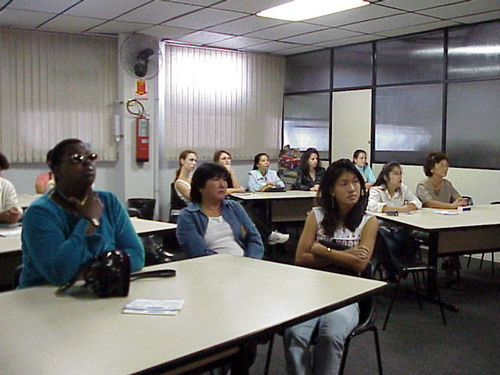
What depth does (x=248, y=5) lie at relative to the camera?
17.4ft

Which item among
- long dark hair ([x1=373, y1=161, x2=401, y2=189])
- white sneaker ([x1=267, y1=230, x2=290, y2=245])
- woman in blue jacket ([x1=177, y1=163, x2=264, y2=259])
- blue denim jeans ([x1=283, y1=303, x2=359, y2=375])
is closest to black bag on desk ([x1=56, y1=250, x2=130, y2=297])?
blue denim jeans ([x1=283, y1=303, x2=359, y2=375])

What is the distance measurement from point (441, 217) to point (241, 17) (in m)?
2.99

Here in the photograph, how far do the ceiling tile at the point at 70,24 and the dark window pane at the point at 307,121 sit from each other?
3461mm

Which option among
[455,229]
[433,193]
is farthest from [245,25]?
[455,229]

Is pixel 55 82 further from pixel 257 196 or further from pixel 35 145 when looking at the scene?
pixel 257 196

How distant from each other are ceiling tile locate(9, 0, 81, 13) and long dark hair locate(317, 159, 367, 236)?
3436 mm

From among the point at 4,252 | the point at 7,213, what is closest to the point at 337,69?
the point at 7,213

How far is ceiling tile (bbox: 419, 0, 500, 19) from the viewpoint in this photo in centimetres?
525

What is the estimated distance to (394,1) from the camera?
17.0 ft

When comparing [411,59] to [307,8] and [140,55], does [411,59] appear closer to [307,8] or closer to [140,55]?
[307,8]

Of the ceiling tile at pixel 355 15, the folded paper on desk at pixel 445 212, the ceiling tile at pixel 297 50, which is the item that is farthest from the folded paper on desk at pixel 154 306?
the ceiling tile at pixel 297 50

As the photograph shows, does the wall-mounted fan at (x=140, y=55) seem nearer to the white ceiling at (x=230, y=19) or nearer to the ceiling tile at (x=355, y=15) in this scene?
the white ceiling at (x=230, y=19)

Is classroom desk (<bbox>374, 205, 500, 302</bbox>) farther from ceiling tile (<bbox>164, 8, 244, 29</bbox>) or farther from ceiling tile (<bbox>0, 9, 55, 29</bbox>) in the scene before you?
ceiling tile (<bbox>0, 9, 55, 29</bbox>)

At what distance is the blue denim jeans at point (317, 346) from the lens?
224cm
